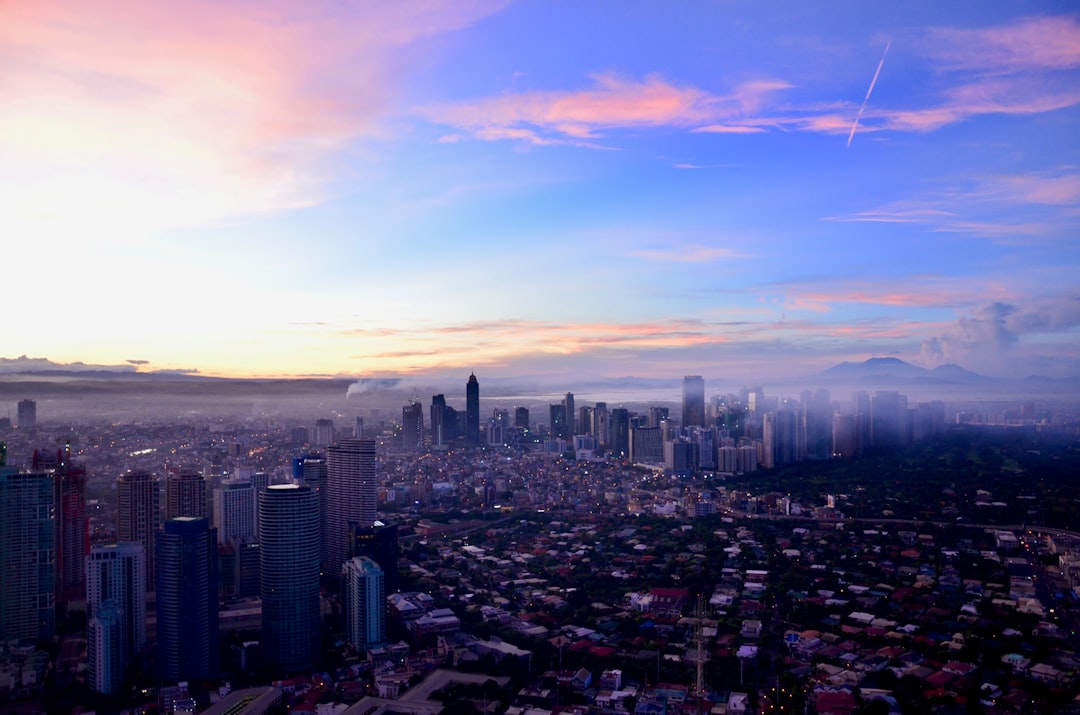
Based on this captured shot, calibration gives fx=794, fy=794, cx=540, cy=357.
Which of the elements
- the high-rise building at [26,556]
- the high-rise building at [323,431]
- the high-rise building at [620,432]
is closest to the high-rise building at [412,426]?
the high-rise building at [323,431]

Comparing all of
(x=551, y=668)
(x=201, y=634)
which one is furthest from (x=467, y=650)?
(x=201, y=634)

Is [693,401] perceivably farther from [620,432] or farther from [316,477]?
[316,477]

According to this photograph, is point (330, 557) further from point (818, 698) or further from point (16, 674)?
point (818, 698)

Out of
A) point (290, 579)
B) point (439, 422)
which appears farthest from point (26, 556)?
point (439, 422)

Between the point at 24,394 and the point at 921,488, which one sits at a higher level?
the point at 24,394

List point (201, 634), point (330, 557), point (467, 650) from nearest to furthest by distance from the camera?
point (201, 634) → point (467, 650) → point (330, 557)

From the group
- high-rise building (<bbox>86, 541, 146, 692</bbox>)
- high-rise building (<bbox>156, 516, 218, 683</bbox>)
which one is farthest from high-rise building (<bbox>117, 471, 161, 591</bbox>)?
high-rise building (<bbox>156, 516, 218, 683</bbox>)
